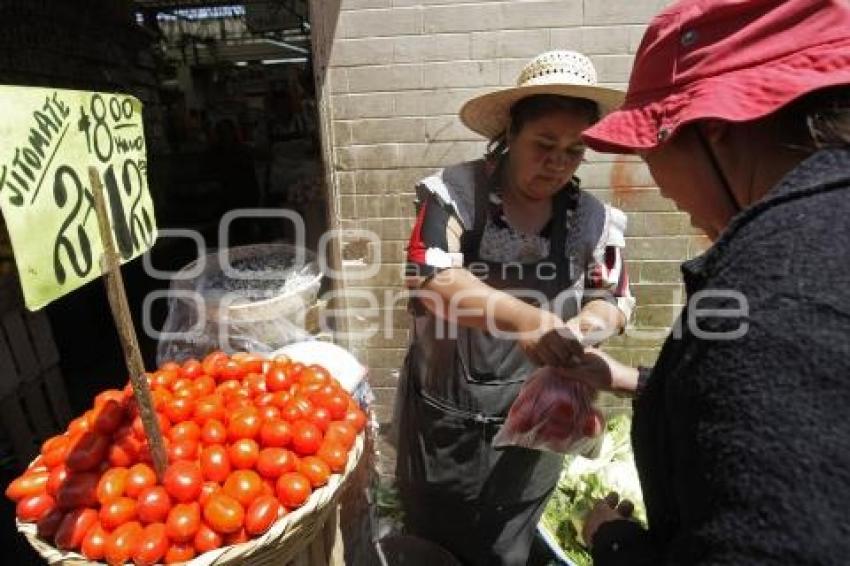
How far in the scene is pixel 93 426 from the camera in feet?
5.40

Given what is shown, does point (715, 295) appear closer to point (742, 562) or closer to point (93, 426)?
point (742, 562)

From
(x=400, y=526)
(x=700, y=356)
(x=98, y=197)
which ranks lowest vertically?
(x=400, y=526)

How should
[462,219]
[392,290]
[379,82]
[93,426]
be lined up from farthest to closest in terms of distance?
[392,290]
[379,82]
[462,219]
[93,426]

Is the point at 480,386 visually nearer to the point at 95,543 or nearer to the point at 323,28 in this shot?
the point at 95,543

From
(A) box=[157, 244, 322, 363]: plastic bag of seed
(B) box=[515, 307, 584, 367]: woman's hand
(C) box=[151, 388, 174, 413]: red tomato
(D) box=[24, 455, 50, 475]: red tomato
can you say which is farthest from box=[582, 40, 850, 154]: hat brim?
(A) box=[157, 244, 322, 363]: plastic bag of seed

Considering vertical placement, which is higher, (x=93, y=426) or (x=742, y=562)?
(x=742, y=562)

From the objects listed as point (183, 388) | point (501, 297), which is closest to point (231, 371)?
point (183, 388)

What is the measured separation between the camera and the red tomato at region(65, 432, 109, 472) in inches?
60.9

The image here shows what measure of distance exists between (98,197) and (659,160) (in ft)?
4.02

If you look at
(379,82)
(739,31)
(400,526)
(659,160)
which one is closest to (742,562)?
(659,160)

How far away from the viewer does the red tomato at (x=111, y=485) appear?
4.78ft

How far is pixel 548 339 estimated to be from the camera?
1844mm

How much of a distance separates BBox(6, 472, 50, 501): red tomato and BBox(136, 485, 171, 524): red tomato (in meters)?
0.31

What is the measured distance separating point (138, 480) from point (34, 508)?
0.27 m
